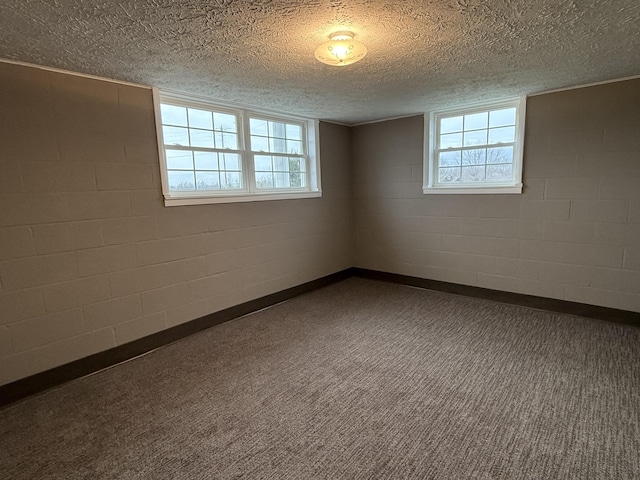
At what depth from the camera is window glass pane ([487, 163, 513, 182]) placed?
3953mm

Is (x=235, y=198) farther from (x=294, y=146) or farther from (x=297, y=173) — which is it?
(x=294, y=146)

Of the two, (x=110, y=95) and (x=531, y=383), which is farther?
(x=110, y=95)

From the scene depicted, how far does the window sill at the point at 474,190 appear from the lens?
3848 mm

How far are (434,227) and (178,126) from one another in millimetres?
3298

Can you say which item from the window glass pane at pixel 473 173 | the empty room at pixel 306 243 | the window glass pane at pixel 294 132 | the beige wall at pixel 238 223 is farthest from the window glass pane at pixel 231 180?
the window glass pane at pixel 473 173

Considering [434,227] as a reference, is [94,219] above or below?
above

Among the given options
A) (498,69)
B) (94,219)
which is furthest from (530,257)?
(94,219)

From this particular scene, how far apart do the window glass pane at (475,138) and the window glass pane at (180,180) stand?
3.26 meters

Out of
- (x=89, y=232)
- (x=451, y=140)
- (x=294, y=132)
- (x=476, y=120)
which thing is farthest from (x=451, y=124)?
(x=89, y=232)

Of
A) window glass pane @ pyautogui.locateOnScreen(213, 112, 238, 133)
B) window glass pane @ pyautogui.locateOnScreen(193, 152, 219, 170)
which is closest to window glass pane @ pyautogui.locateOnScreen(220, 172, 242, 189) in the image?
window glass pane @ pyautogui.locateOnScreen(193, 152, 219, 170)

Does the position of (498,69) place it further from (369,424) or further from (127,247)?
(127,247)

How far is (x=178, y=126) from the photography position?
3.35 m

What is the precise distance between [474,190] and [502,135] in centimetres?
68

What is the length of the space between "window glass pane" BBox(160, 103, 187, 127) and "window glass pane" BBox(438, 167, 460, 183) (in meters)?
3.14
